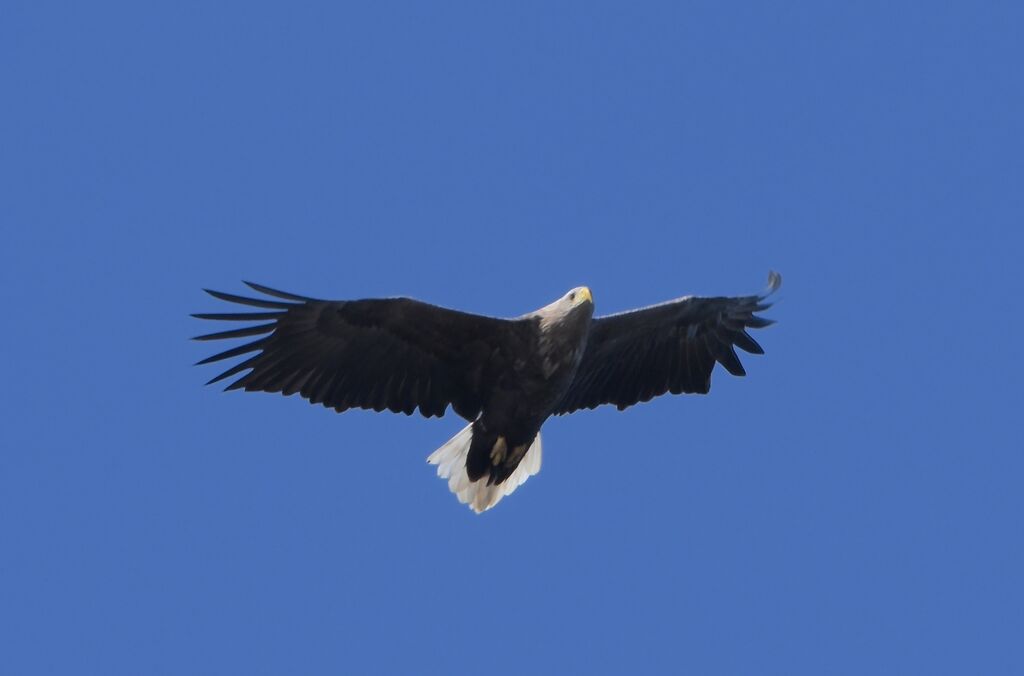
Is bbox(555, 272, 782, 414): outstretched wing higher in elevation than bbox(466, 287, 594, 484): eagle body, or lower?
higher

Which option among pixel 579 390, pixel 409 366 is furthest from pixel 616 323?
pixel 409 366

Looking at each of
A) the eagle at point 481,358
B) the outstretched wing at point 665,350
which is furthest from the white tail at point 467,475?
the outstretched wing at point 665,350

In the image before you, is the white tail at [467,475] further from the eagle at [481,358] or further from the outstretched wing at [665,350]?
the outstretched wing at [665,350]

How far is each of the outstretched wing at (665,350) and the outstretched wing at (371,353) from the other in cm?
88

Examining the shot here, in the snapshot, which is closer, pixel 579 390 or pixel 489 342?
pixel 489 342

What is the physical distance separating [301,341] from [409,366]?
2.66 feet

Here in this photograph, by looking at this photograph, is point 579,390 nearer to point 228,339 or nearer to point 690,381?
point 690,381

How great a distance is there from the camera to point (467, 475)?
1296cm

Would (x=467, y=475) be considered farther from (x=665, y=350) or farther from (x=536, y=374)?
(x=665, y=350)

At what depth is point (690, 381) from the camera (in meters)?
13.2

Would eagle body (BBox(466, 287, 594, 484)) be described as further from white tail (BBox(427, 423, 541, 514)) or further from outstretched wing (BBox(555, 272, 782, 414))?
outstretched wing (BBox(555, 272, 782, 414))

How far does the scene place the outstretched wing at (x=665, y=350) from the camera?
41.7 feet

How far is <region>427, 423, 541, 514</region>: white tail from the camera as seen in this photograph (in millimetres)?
12859

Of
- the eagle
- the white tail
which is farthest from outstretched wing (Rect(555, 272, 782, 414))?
the white tail
